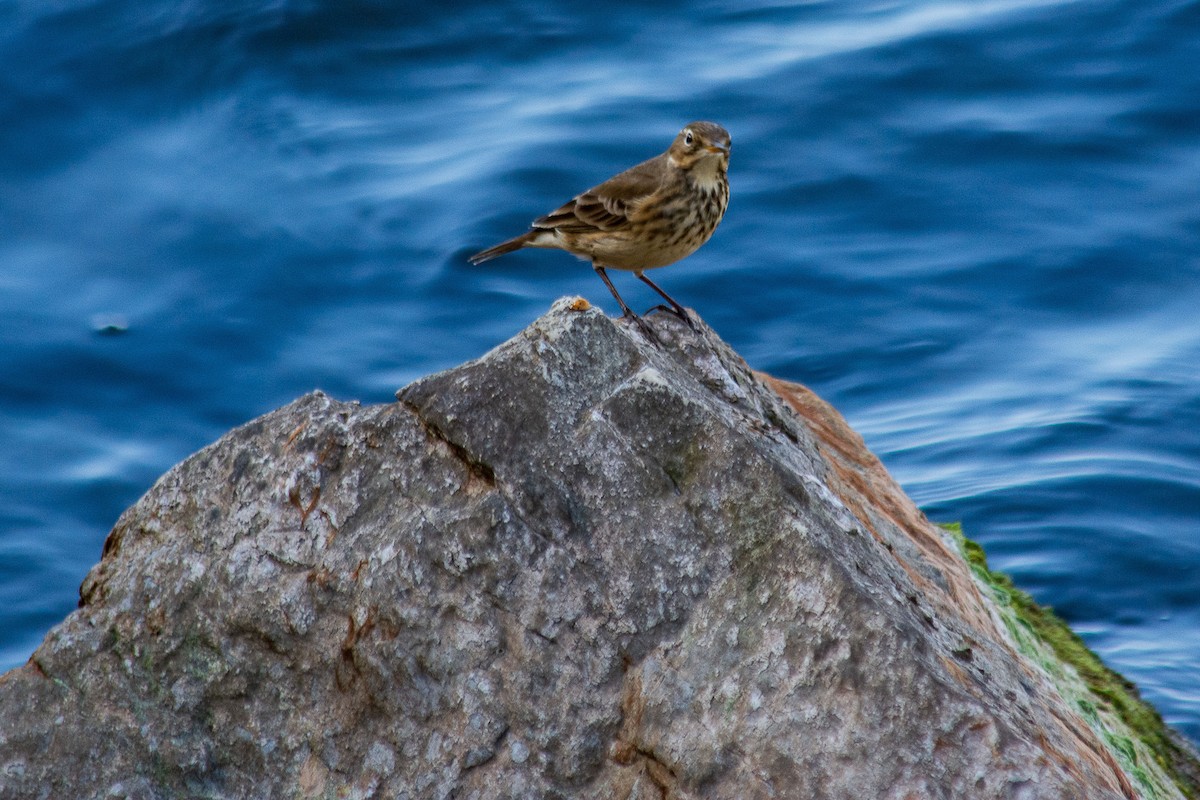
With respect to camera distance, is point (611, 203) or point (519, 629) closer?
point (519, 629)

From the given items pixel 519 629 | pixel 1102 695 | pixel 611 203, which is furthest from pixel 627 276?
pixel 519 629

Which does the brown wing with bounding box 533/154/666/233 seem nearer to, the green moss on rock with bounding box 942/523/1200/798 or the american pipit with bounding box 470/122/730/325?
the american pipit with bounding box 470/122/730/325

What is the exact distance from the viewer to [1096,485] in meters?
9.23

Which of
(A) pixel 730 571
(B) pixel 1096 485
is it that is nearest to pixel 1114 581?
(B) pixel 1096 485

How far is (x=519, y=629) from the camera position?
128 inches

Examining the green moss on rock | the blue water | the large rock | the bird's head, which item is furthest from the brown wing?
the blue water

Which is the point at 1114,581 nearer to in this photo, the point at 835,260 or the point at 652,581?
the point at 835,260

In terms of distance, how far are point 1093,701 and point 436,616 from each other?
358cm

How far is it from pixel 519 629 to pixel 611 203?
3.40 meters

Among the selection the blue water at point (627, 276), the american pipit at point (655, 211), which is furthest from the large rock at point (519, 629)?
the blue water at point (627, 276)

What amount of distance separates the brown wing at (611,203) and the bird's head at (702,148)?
12 cm

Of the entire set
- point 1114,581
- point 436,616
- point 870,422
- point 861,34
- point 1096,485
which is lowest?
point 436,616

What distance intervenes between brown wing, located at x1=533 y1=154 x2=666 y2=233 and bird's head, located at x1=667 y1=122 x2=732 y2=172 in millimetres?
115

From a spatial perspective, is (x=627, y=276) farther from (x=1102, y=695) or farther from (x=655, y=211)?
(x=1102, y=695)
